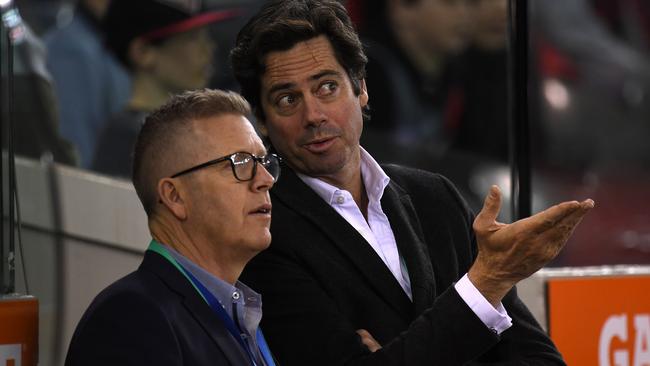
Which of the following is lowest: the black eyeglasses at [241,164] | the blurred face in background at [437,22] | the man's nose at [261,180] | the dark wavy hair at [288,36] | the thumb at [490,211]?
the thumb at [490,211]

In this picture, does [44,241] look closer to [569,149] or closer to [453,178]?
[453,178]

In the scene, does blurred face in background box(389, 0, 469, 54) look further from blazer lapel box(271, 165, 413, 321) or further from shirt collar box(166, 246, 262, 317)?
shirt collar box(166, 246, 262, 317)

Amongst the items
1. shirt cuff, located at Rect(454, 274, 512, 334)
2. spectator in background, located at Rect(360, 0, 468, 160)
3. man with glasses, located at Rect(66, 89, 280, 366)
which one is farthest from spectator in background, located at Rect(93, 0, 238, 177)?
shirt cuff, located at Rect(454, 274, 512, 334)

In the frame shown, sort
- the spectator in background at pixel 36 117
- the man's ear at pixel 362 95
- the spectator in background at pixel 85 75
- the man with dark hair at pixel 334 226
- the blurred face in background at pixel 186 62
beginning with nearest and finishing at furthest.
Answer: the man with dark hair at pixel 334 226, the man's ear at pixel 362 95, the spectator in background at pixel 36 117, the spectator in background at pixel 85 75, the blurred face in background at pixel 186 62

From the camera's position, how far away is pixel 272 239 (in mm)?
2598

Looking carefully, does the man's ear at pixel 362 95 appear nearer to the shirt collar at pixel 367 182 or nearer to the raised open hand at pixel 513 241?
the shirt collar at pixel 367 182

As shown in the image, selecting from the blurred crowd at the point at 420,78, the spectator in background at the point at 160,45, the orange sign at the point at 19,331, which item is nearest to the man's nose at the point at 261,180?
the orange sign at the point at 19,331

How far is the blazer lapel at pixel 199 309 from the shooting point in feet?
7.39

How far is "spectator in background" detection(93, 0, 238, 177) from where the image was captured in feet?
22.2

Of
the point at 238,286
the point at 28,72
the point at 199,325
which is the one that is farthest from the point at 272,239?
the point at 28,72

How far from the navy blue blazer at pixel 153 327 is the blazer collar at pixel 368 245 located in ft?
1.26

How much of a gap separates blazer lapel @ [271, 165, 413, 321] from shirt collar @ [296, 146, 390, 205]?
0.01 meters

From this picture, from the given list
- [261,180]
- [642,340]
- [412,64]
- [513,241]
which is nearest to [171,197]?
[261,180]

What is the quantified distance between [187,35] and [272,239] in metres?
4.40
